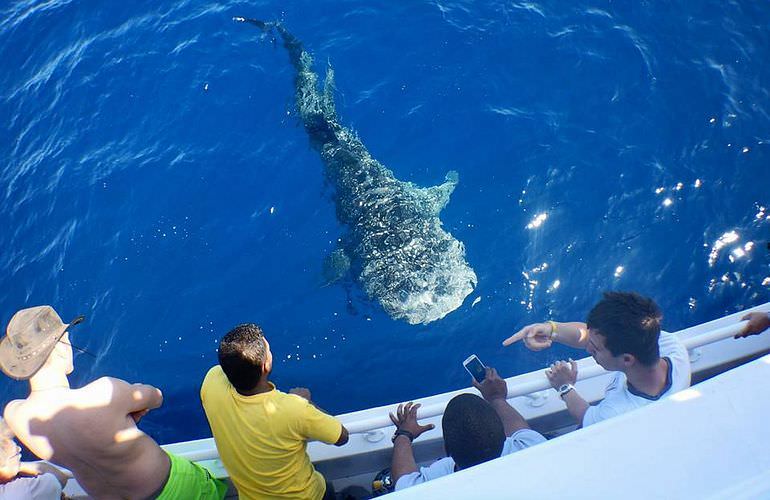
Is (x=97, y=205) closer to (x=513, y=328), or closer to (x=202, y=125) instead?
(x=202, y=125)

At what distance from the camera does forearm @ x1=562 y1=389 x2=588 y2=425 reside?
4.66 m

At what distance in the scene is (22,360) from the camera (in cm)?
410

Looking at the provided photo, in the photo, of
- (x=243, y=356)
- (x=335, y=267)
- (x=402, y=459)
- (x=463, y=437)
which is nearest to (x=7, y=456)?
(x=243, y=356)

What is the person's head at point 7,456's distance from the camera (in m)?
4.41

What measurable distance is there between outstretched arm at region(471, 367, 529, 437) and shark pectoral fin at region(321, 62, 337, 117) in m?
6.07

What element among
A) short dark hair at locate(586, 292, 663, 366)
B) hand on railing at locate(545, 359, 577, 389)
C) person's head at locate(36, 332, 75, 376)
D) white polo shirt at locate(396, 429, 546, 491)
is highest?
person's head at locate(36, 332, 75, 376)

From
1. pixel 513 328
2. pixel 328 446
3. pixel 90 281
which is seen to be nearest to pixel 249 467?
pixel 328 446

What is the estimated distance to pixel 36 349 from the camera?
412 cm

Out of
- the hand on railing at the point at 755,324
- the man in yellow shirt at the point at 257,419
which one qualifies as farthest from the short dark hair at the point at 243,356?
the hand on railing at the point at 755,324

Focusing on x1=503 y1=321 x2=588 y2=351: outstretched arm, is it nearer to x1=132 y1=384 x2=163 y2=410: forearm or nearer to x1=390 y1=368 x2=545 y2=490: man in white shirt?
x1=390 y1=368 x2=545 y2=490: man in white shirt

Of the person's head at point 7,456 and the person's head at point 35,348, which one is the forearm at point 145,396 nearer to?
the person's head at point 35,348

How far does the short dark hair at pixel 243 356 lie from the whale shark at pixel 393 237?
360 centimetres

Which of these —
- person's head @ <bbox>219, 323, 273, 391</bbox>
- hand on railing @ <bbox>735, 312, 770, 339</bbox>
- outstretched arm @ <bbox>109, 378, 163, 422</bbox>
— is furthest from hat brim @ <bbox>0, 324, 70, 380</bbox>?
hand on railing @ <bbox>735, 312, 770, 339</bbox>

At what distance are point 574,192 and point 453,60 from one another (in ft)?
11.2
